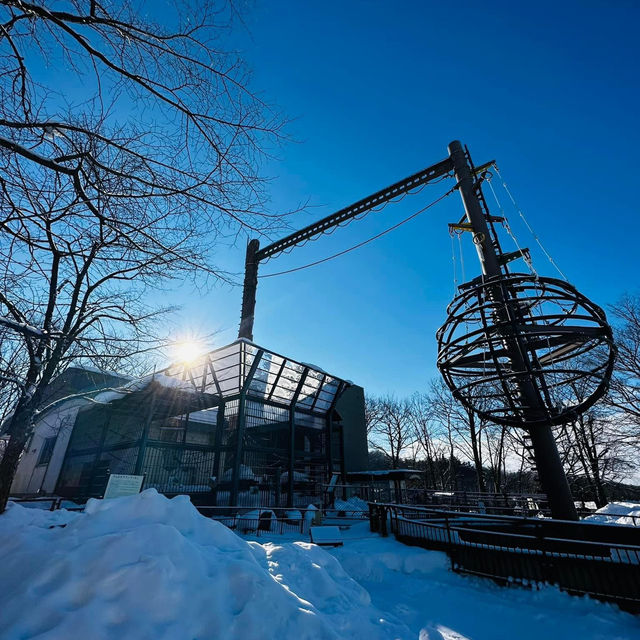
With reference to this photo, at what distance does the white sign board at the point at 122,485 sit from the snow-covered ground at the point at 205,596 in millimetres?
1690

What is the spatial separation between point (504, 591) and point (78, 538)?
22.7ft

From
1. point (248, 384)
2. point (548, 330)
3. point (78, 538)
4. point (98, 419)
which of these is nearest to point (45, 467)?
point (98, 419)

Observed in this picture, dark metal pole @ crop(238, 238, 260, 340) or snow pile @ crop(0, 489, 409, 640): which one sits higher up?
dark metal pole @ crop(238, 238, 260, 340)

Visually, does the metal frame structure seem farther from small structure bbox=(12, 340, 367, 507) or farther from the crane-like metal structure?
the crane-like metal structure

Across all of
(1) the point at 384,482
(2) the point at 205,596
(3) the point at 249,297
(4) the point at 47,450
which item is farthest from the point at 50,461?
(2) the point at 205,596

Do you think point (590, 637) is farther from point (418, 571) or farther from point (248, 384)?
point (248, 384)

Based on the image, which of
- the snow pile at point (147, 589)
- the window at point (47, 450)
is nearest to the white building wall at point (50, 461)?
the window at point (47, 450)

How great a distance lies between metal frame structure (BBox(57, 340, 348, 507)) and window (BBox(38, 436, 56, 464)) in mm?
4171

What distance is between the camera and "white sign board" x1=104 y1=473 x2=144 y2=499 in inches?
278

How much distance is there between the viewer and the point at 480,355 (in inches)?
226

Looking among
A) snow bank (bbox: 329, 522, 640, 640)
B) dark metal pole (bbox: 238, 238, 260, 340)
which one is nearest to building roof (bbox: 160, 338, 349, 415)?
dark metal pole (bbox: 238, 238, 260, 340)

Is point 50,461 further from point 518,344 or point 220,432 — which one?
point 518,344

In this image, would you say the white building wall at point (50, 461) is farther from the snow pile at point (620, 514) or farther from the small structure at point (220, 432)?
the snow pile at point (620, 514)

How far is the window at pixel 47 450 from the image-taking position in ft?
71.6
